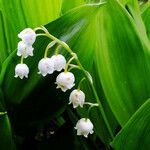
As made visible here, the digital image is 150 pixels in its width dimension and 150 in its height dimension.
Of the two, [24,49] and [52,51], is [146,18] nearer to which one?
[52,51]

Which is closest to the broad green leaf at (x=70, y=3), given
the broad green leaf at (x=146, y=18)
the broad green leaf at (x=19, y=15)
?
the broad green leaf at (x=19, y=15)

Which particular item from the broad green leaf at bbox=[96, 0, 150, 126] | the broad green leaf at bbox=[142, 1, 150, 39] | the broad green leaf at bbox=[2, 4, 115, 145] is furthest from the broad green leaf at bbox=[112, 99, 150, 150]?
the broad green leaf at bbox=[142, 1, 150, 39]

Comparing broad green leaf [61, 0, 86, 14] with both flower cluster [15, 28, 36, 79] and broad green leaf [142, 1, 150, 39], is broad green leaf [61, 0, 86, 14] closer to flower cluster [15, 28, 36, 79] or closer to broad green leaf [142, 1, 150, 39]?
broad green leaf [142, 1, 150, 39]

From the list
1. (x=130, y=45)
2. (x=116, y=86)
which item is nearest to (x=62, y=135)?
(x=116, y=86)

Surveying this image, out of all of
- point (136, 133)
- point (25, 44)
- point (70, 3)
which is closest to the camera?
point (25, 44)

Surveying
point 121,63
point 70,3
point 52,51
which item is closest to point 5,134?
point 52,51

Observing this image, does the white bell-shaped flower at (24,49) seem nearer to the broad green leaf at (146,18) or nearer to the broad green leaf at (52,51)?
the broad green leaf at (52,51)
